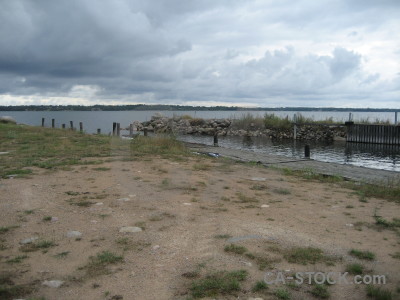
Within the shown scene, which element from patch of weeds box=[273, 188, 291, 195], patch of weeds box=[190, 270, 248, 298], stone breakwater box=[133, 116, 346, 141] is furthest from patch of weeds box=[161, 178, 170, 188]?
stone breakwater box=[133, 116, 346, 141]

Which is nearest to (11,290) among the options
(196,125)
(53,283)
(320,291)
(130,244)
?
(53,283)

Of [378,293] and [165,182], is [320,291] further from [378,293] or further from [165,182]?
[165,182]

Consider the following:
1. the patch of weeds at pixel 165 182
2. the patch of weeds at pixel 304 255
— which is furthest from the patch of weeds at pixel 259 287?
the patch of weeds at pixel 165 182

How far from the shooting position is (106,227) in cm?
512

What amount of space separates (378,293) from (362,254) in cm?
98

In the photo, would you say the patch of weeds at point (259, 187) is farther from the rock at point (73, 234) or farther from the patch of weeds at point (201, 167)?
the rock at point (73, 234)

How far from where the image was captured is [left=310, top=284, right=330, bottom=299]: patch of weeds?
335 cm

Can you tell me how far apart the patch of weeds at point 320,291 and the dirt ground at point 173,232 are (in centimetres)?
10

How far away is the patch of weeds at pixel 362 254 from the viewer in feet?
13.8

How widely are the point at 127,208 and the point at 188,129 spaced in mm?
46289

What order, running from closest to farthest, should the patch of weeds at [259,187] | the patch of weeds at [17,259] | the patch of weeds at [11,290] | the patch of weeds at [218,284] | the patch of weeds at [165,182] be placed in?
the patch of weeds at [11,290]
the patch of weeds at [218,284]
the patch of weeds at [17,259]
the patch of weeds at [165,182]
the patch of weeds at [259,187]

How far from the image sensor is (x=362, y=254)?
426cm

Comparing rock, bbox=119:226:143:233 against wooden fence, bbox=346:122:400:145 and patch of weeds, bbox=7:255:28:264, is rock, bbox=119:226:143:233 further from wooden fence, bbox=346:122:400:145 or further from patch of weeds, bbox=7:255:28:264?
wooden fence, bbox=346:122:400:145

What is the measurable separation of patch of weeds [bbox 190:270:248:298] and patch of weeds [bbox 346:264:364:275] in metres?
1.15
